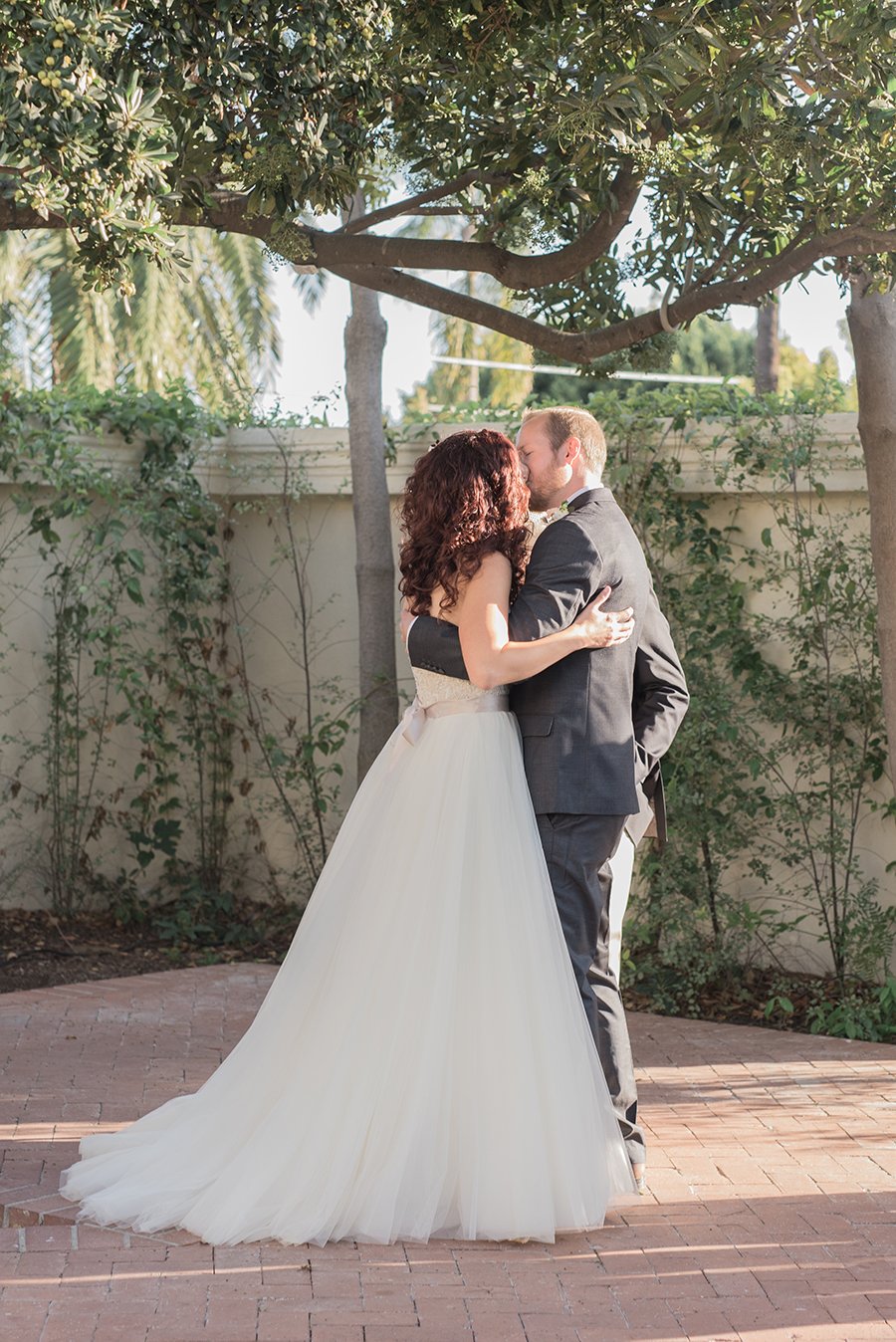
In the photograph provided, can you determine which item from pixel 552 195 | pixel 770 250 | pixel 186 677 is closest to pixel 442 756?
pixel 552 195

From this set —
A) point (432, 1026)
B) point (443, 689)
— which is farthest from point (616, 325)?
point (432, 1026)

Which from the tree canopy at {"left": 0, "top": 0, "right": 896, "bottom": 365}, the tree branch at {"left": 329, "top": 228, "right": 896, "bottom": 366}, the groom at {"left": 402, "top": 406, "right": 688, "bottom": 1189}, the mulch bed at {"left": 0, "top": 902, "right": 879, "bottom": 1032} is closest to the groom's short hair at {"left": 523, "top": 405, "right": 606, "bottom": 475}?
the groom at {"left": 402, "top": 406, "right": 688, "bottom": 1189}

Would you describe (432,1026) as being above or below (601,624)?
below

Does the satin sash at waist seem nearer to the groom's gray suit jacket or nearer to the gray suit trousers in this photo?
the groom's gray suit jacket

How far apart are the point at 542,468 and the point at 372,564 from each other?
3.48m

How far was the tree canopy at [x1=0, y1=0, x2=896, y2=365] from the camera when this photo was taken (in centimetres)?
387

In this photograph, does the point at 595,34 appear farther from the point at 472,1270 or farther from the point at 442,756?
the point at 472,1270

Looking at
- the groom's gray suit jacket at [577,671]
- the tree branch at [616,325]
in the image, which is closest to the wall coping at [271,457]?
the tree branch at [616,325]

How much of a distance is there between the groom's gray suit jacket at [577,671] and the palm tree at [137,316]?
41.0ft

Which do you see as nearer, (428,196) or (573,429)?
(573,429)

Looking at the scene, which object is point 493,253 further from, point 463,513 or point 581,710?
point 581,710

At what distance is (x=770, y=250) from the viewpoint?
229 inches

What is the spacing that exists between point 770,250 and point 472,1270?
→ 396 centimetres

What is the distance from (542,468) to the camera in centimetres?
424
